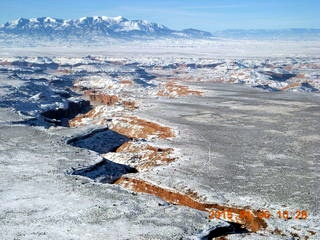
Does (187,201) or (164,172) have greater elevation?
(164,172)

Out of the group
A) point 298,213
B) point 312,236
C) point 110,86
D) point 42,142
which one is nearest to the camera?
point 312,236

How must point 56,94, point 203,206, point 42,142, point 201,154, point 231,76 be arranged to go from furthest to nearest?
point 231,76 → point 56,94 → point 42,142 → point 201,154 → point 203,206

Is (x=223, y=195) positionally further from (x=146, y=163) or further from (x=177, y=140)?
(x=177, y=140)

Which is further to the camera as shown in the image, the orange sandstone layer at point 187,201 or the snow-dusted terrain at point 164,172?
the orange sandstone layer at point 187,201

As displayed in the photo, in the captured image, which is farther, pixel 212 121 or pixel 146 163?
pixel 212 121

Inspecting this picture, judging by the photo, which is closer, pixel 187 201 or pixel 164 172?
pixel 187 201

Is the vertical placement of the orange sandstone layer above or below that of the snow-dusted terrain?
below

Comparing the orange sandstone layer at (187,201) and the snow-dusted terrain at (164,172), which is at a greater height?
the snow-dusted terrain at (164,172)

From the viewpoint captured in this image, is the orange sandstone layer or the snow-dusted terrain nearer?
the snow-dusted terrain

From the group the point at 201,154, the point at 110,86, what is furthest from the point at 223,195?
the point at 110,86
